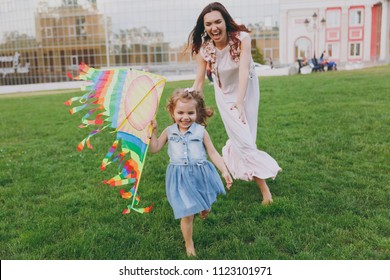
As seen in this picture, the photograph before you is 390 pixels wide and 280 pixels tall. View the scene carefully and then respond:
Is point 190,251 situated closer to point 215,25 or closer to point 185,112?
point 185,112

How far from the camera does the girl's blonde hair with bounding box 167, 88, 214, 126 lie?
11.2ft

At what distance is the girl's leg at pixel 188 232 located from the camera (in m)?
3.49

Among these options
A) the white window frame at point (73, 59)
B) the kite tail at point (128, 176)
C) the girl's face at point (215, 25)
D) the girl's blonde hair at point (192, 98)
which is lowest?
the kite tail at point (128, 176)

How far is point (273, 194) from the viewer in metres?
4.80

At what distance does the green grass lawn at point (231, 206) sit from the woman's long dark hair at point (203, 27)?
5.65ft

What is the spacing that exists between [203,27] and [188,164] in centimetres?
165

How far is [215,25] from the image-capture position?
4.09 meters

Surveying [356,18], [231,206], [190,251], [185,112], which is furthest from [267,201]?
[356,18]

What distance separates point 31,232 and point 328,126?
19.6 feet

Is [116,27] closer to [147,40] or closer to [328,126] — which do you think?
[147,40]

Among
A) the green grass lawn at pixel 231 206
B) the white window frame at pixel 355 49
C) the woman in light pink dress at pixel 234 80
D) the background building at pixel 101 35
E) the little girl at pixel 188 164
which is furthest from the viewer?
the background building at pixel 101 35

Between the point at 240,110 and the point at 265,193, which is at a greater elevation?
the point at 240,110

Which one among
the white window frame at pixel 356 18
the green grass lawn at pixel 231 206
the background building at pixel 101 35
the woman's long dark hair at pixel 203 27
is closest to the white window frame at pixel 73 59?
the background building at pixel 101 35

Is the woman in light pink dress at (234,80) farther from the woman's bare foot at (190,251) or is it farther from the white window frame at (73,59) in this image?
the white window frame at (73,59)
